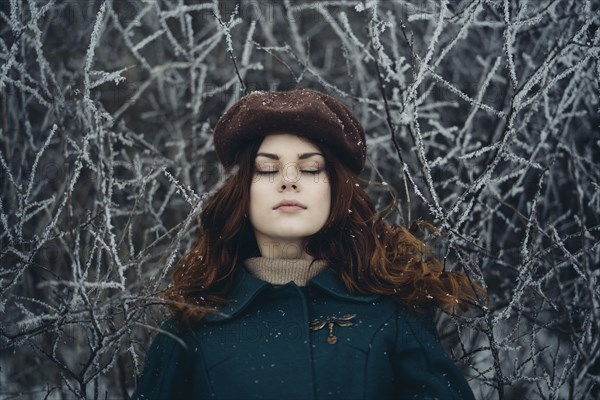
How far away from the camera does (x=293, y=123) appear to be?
6.19 feet

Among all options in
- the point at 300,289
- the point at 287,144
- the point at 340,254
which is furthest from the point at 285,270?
the point at 287,144

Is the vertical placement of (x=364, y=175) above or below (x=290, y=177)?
above

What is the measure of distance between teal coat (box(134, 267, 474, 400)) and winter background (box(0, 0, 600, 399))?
0.19 m

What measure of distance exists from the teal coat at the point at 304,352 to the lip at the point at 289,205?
0.26 meters

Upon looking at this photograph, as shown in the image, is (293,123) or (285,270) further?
(285,270)

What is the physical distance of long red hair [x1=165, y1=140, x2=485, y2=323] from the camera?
6.52ft

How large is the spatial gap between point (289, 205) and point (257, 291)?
1.05 ft

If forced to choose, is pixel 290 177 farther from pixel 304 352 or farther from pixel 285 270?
pixel 304 352

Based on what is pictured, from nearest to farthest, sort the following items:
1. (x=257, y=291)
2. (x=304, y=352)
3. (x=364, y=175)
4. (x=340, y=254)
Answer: (x=304, y=352)
(x=257, y=291)
(x=340, y=254)
(x=364, y=175)

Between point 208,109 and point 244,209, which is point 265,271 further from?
point 208,109

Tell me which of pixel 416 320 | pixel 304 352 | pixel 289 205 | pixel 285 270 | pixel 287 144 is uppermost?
pixel 287 144

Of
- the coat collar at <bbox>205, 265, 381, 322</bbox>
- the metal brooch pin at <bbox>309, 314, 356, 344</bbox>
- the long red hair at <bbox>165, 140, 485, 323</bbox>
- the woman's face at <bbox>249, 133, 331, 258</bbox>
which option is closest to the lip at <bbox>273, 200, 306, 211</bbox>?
the woman's face at <bbox>249, 133, 331, 258</bbox>

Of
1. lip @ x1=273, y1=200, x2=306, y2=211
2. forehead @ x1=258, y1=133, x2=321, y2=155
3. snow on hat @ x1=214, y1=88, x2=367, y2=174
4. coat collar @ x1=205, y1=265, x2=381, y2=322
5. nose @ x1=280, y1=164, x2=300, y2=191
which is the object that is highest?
snow on hat @ x1=214, y1=88, x2=367, y2=174

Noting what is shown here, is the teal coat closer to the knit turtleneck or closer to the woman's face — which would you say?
the knit turtleneck
